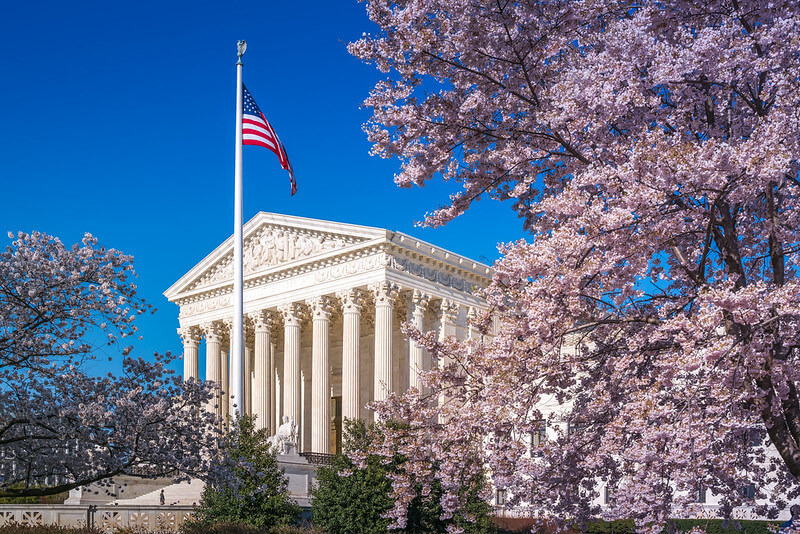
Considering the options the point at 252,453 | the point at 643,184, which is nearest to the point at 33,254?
the point at 643,184

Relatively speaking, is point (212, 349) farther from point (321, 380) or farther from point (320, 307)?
point (321, 380)

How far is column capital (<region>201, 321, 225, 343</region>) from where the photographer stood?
175 feet

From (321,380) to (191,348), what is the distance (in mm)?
12974

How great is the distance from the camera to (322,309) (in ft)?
155

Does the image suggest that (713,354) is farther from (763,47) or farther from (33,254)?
(33,254)

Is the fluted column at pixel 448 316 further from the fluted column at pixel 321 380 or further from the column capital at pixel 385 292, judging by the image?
the fluted column at pixel 321 380

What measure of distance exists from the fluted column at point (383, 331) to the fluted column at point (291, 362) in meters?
5.22

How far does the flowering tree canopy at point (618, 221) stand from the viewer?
28.8ft

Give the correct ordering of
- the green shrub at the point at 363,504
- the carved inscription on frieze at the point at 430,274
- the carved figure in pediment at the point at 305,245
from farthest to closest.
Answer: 1. the carved figure in pediment at the point at 305,245
2. the carved inscription on frieze at the point at 430,274
3. the green shrub at the point at 363,504

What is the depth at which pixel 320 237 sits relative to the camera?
47844 millimetres

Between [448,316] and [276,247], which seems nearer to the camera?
[448,316]

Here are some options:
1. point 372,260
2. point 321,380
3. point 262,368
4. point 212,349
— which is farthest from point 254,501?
point 212,349

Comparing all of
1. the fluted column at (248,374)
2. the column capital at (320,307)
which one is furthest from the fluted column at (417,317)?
the fluted column at (248,374)

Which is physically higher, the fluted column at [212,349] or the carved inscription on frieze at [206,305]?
the carved inscription on frieze at [206,305]
